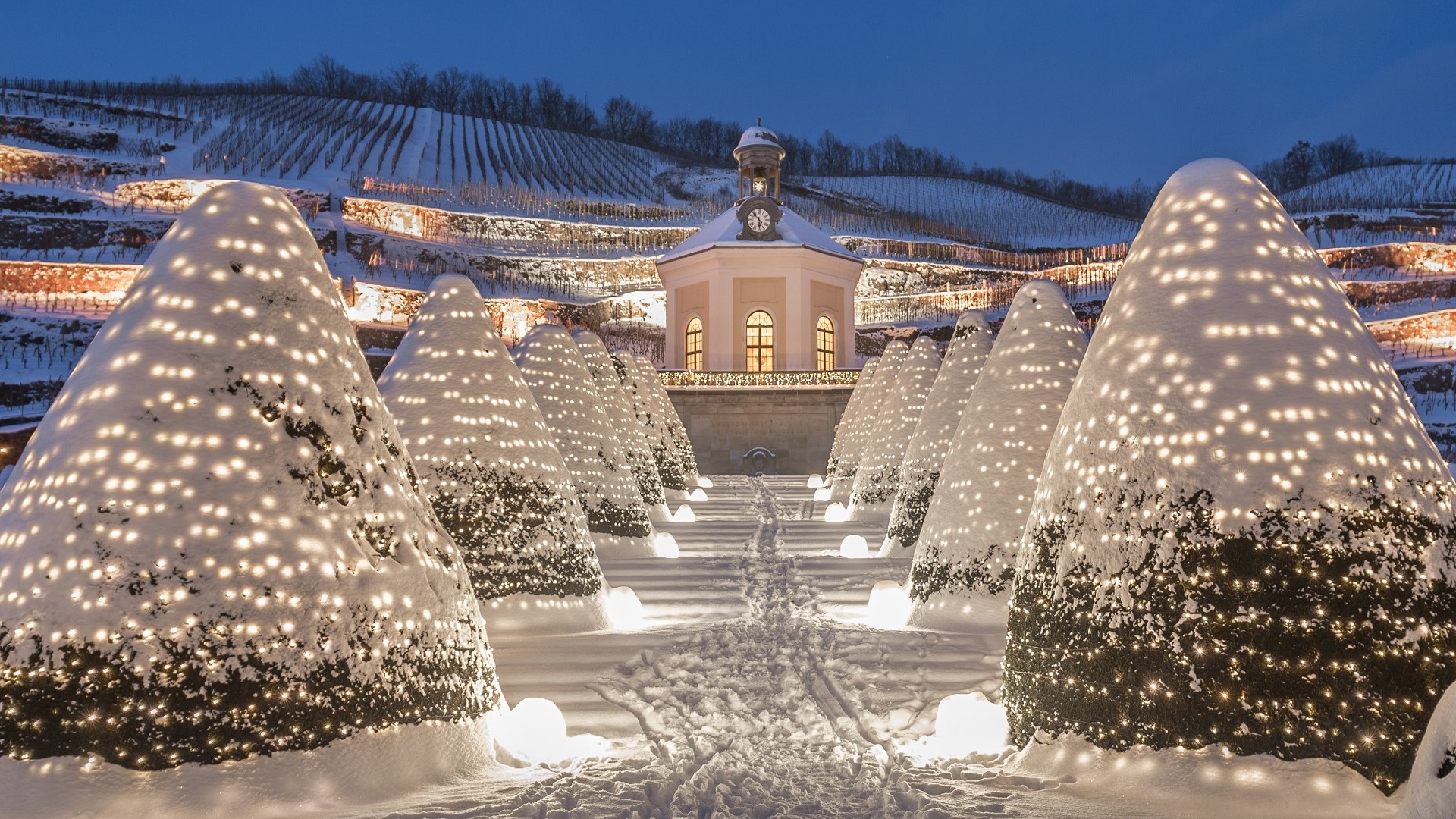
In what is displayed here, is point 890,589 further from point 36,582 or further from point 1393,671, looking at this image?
point 36,582

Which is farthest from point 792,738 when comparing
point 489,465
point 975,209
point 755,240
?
point 975,209

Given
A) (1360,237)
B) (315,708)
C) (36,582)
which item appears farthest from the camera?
(1360,237)

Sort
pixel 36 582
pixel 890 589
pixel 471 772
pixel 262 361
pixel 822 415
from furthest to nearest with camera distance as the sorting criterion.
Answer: pixel 822 415
pixel 890 589
pixel 471 772
pixel 262 361
pixel 36 582

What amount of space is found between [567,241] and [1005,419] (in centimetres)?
3705

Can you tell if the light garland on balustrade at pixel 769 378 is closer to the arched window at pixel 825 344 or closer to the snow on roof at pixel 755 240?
the arched window at pixel 825 344

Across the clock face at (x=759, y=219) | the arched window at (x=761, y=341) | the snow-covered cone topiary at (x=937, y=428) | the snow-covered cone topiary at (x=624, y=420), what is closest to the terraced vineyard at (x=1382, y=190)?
the clock face at (x=759, y=219)

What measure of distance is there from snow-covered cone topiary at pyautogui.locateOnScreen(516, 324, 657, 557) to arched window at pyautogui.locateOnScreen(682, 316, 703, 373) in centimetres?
2110

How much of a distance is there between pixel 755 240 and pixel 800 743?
90.0ft

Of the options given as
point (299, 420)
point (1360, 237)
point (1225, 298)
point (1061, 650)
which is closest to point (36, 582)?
point (299, 420)

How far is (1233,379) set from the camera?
3.43 metres

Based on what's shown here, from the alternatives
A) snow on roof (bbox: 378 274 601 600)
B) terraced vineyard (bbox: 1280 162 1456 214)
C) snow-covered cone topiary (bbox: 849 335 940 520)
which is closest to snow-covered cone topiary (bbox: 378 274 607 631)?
snow on roof (bbox: 378 274 601 600)

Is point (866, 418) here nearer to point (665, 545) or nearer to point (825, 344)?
point (665, 545)

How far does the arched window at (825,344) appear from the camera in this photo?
31406 millimetres

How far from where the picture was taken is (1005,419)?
6477 mm
